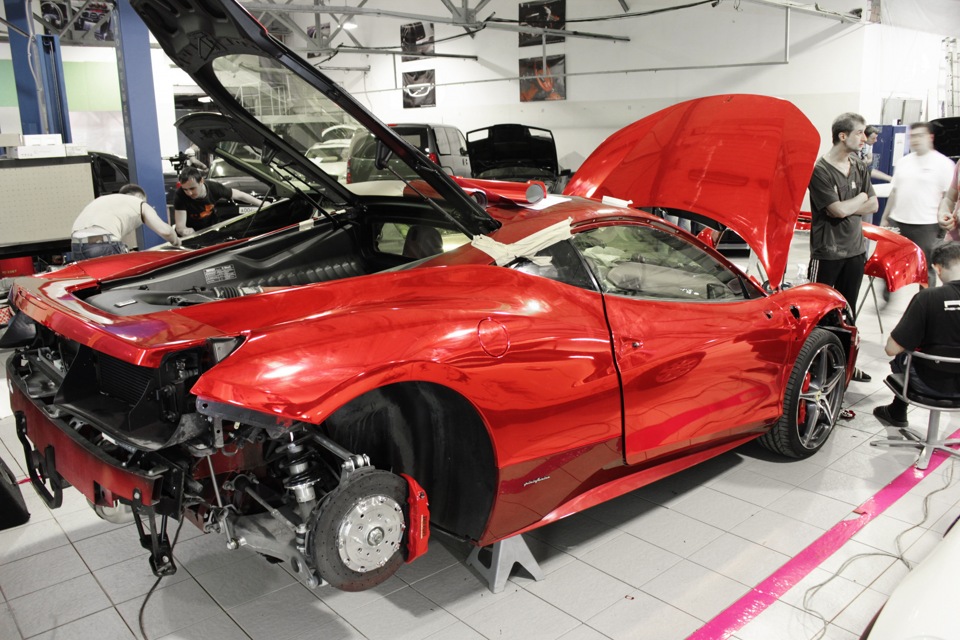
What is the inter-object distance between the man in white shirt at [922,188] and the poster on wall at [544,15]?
9889 mm

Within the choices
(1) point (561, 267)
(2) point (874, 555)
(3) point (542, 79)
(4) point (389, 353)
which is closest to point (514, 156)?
(3) point (542, 79)

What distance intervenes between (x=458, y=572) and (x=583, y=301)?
1186mm

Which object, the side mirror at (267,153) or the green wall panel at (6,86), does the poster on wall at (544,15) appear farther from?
the side mirror at (267,153)

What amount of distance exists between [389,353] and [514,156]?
9506 mm

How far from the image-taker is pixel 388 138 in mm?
2812

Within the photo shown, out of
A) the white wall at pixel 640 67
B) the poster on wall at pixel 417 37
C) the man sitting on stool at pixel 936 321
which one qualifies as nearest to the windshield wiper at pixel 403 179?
the man sitting on stool at pixel 936 321

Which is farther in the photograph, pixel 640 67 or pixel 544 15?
pixel 544 15

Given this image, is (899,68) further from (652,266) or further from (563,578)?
(563,578)

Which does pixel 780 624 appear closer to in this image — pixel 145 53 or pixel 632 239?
pixel 632 239

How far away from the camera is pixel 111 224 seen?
5.70 meters

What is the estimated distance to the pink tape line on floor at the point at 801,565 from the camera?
261 centimetres

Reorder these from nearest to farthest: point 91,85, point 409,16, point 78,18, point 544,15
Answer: point 409,16 < point 544,15 < point 91,85 < point 78,18

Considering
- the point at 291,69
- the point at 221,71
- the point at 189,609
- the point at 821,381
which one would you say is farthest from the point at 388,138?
the point at 821,381

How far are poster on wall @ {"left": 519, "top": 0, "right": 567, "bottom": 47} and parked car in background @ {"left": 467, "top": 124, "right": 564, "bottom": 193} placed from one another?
497 centimetres
